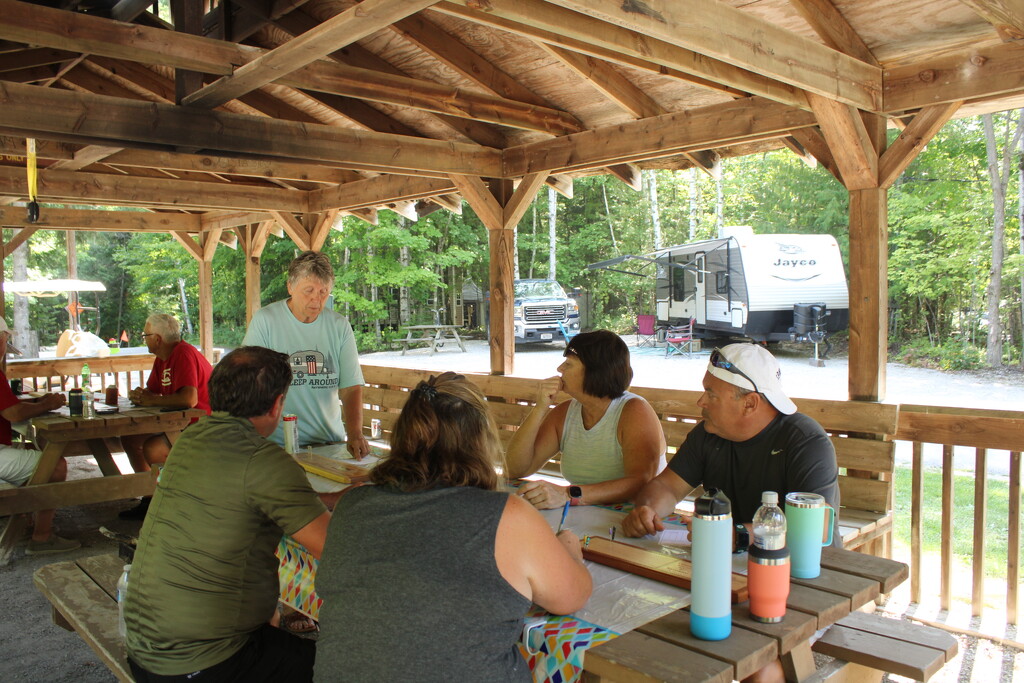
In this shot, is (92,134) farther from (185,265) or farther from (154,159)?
(185,265)

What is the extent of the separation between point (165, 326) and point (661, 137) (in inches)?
139

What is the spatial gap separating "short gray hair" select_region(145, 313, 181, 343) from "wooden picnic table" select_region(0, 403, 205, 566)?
0.51m

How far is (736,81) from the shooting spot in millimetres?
3697

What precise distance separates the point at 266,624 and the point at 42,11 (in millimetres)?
3063

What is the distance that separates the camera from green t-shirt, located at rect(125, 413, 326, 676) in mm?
1911

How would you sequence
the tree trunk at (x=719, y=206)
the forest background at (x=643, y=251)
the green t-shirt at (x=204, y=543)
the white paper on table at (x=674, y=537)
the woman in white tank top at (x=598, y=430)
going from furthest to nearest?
the tree trunk at (x=719, y=206) → the forest background at (x=643, y=251) → the woman in white tank top at (x=598, y=430) → the white paper on table at (x=674, y=537) → the green t-shirt at (x=204, y=543)

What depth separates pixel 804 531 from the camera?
1.69 m

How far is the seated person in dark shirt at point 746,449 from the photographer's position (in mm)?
2209

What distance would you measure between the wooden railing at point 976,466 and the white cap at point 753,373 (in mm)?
1707

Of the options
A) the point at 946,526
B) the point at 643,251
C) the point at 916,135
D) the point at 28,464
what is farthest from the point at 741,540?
the point at 643,251

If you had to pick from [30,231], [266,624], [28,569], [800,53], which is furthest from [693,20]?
[30,231]

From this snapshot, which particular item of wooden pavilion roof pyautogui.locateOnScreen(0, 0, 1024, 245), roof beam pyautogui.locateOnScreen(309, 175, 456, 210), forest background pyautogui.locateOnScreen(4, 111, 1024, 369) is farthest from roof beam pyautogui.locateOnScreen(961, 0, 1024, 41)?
forest background pyautogui.locateOnScreen(4, 111, 1024, 369)

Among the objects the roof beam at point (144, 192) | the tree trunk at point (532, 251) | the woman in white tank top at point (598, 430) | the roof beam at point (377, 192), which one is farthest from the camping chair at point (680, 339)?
the woman in white tank top at point (598, 430)

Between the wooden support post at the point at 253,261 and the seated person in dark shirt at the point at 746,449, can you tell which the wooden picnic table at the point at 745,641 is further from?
the wooden support post at the point at 253,261
